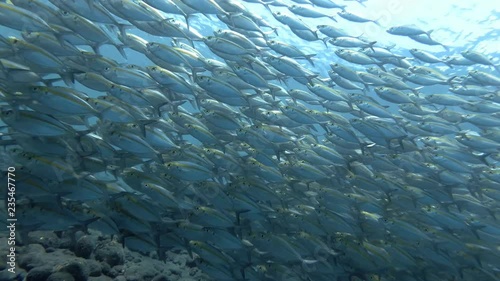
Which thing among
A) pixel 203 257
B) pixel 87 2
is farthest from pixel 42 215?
pixel 87 2

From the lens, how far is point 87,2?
506 cm

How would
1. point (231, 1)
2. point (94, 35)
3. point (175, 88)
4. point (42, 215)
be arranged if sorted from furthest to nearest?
point (231, 1) < point (175, 88) < point (94, 35) < point (42, 215)

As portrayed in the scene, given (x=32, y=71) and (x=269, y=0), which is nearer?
→ (x=32, y=71)

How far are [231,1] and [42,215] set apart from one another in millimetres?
4487

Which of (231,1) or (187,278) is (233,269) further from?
(231,1)

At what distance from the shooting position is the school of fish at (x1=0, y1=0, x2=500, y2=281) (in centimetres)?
502

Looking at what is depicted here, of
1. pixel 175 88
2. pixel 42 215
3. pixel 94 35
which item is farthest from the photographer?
pixel 175 88

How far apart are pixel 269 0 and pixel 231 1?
→ 1158 millimetres

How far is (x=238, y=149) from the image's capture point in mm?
7836

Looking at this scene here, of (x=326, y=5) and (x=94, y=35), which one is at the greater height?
(x=326, y=5)

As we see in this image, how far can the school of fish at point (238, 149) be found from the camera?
502 cm

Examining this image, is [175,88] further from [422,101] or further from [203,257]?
[422,101]

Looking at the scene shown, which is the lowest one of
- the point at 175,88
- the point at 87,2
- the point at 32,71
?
the point at 32,71

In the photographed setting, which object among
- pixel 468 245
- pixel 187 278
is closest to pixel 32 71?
pixel 187 278
